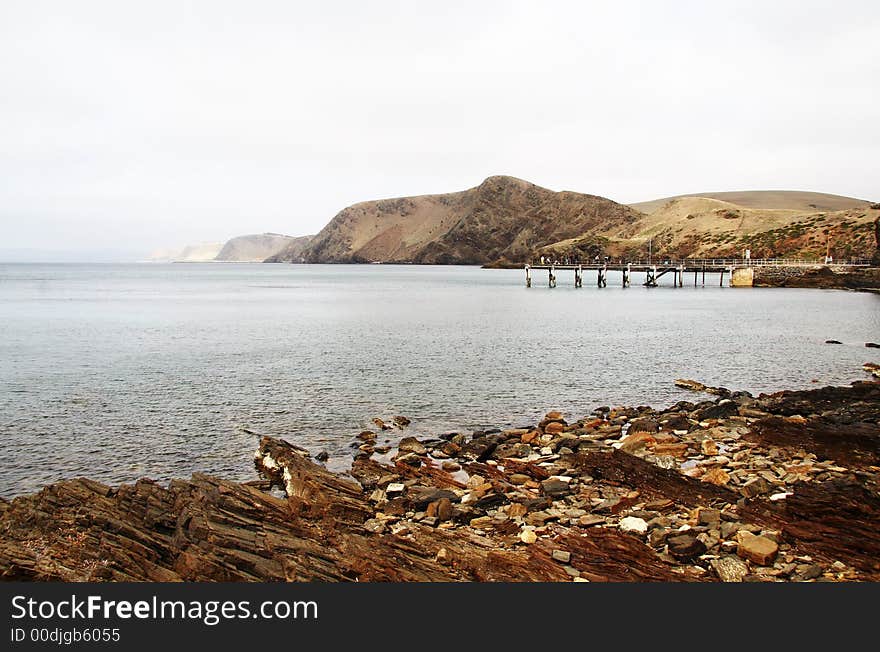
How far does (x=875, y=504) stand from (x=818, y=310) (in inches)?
2838

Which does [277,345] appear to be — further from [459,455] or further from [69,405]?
[459,455]

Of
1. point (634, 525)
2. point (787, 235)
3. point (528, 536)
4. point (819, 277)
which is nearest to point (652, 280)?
point (819, 277)

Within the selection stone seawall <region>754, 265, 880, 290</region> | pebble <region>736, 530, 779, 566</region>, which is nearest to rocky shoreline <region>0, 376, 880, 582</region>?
pebble <region>736, 530, 779, 566</region>

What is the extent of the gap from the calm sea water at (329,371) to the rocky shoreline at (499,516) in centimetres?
370

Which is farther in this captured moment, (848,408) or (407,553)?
(848,408)

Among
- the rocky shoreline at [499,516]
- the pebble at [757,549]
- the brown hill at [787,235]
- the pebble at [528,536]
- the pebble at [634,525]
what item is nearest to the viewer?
the rocky shoreline at [499,516]

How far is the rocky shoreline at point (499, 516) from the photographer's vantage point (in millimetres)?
11258

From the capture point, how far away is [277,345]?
49.1 meters

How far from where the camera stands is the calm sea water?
72.8 feet

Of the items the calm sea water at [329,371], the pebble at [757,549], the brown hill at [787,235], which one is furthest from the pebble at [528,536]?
the brown hill at [787,235]

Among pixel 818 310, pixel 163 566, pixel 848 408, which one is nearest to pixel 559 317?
pixel 818 310

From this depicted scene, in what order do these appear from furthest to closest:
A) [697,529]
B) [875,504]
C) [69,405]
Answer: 1. [69,405]
2. [875,504]
3. [697,529]

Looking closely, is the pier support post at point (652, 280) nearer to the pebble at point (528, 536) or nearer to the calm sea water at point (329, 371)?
the calm sea water at point (329, 371)

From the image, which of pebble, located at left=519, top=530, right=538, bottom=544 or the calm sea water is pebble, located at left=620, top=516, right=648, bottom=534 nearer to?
pebble, located at left=519, top=530, right=538, bottom=544
